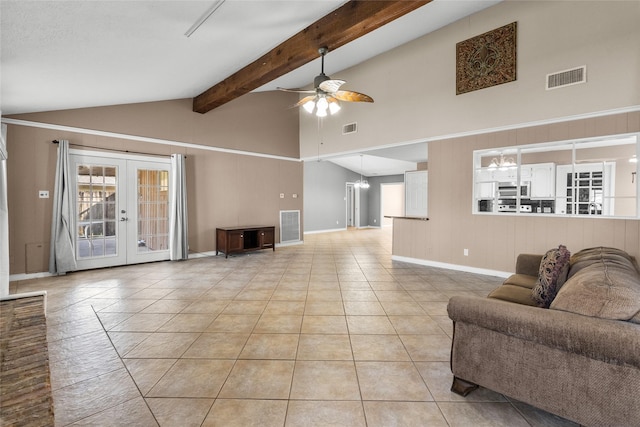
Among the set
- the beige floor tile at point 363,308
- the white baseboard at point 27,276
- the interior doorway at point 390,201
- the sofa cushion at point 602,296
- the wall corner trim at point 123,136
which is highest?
the wall corner trim at point 123,136

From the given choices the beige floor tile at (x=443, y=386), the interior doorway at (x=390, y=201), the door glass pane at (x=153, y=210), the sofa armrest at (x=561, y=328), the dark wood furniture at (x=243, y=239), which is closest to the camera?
the sofa armrest at (x=561, y=328)

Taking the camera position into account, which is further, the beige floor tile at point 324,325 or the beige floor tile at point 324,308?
the beige floor tile at point 324,308

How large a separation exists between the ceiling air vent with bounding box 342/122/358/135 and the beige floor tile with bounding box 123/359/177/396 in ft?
19.3

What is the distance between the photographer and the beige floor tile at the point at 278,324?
9.46 feet

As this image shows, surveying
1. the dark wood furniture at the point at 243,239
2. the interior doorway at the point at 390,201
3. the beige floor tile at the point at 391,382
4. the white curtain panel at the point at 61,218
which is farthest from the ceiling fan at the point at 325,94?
the interior doorway at the point at 390,201

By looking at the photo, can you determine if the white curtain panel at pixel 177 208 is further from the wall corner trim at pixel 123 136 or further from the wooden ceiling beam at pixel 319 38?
the wooden ceiling beam at pixel 319 38

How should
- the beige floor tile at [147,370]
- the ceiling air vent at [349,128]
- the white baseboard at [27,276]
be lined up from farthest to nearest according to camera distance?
the ceiling air vent at [349,128] → the white baseboard at [27,276] → the beige floor tile at [147,370]

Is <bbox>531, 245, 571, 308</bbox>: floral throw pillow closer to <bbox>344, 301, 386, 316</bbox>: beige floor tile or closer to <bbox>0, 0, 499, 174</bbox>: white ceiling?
<bbox>344, 301, 386, 316</bbox>: beige floor tile

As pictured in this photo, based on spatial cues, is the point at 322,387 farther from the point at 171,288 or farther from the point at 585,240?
the point at 585,240

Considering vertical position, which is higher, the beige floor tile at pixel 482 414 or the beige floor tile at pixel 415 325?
the beige floor tile at pixel 415 325

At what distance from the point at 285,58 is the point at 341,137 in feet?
10.7

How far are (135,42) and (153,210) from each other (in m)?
3.65

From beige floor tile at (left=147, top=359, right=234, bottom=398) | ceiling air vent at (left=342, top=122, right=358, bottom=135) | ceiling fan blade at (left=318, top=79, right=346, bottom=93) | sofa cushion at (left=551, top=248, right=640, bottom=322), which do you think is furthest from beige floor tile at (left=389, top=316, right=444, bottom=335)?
ceiling air vent at (left=342, top=122, right=358, bottom=135)

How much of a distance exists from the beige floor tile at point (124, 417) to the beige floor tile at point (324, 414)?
0.77 metres
